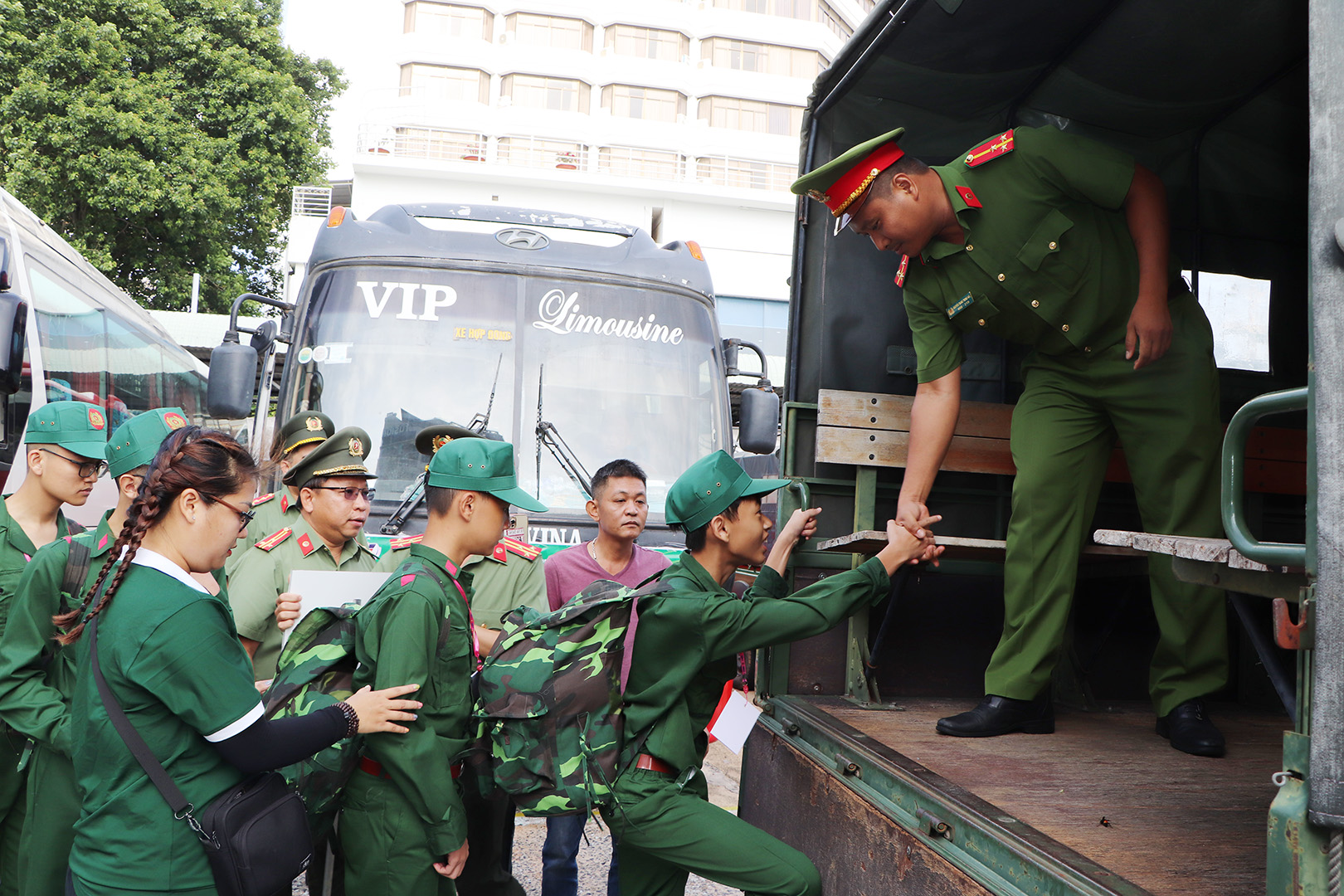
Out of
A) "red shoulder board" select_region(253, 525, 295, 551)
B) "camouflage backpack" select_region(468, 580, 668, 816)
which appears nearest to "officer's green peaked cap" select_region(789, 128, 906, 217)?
"camouflage backpack" select_region(468, 580, 668, 816)

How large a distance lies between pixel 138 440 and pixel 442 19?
38058mm

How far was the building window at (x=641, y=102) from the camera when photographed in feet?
126

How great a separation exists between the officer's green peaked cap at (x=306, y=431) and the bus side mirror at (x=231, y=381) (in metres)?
1.58

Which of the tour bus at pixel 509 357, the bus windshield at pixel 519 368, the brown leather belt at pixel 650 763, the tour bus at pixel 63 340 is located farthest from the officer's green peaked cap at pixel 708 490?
the tour bus at pixel 63 340

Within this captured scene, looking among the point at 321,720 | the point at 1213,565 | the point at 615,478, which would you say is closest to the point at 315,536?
the point at 615,478

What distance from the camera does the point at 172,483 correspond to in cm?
211

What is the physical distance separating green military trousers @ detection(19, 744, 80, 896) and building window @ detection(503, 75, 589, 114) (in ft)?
123

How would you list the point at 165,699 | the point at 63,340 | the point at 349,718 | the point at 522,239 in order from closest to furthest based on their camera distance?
the point at 165,699
the point at 349,718
the point at 522,239
the point at 63,340

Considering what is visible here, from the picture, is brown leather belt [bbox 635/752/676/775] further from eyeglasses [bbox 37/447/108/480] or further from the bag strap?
eyeglasses [bbox 37/447/108/480]

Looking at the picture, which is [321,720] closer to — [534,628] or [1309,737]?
[534,628]

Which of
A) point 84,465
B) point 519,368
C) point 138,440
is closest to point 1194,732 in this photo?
point 138,440

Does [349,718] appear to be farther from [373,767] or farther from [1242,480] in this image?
[1242,480]

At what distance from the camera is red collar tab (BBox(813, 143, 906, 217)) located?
309cm

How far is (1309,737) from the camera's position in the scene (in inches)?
56.6
